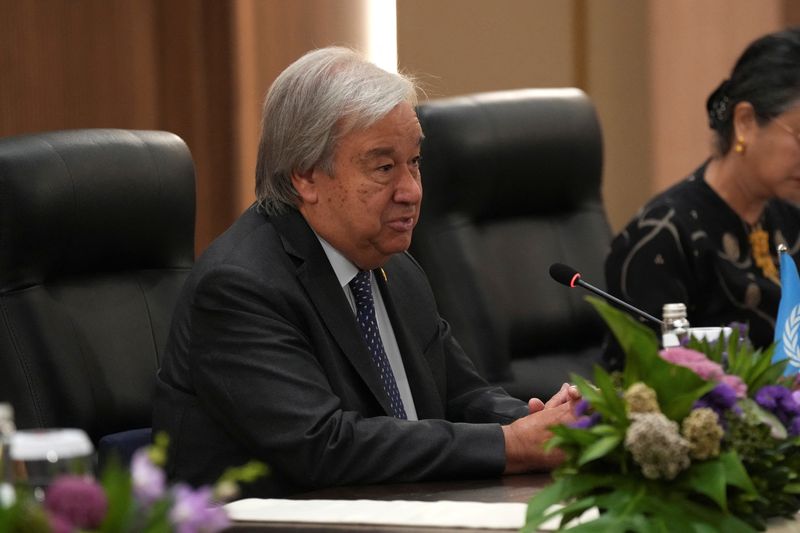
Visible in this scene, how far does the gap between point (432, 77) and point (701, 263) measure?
1440mm

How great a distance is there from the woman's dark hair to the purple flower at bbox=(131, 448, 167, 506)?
2.14 m

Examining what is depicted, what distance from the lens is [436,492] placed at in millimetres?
1696

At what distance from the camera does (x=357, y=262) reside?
2.10 m

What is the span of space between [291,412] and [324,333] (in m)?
0.17

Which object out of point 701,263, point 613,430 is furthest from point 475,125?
point 613,430

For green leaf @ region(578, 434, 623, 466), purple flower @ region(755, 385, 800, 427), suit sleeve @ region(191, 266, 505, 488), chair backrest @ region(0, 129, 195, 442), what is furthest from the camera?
chair backrest @ region(0, 129, 195, 442)

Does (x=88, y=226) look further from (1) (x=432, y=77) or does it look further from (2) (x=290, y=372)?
(1) (x=432, y=77)

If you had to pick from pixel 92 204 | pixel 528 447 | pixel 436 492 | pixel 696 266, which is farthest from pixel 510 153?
pixel 436 492

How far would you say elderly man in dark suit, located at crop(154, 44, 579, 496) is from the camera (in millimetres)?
1848

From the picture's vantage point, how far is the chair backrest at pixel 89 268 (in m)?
2.21

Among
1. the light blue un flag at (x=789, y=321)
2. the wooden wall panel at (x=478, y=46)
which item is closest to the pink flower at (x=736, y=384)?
the light blue un flag at (x=789, y=321)

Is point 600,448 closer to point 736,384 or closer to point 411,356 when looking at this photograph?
point 736,384

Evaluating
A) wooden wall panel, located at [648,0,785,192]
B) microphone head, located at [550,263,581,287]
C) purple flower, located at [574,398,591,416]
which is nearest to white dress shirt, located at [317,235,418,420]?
microphone head, located at [550,263,581,287]

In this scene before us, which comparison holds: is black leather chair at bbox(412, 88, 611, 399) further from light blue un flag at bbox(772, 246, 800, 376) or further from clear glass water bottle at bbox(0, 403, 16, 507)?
clear glass water bottle at bbox(0, 403, 16, 507)
